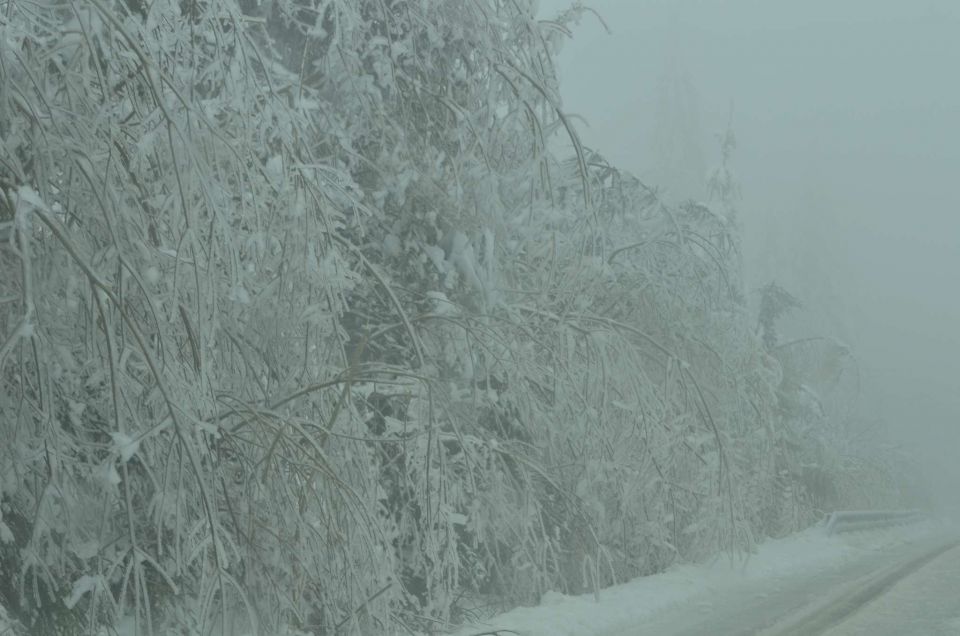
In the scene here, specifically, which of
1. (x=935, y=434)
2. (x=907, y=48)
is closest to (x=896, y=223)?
(x=935, y=434)

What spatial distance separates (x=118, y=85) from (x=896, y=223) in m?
118

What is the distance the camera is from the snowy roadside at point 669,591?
25.5ft

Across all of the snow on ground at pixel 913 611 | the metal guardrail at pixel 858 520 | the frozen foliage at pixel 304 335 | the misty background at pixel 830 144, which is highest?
the misty background at pixel 830 144

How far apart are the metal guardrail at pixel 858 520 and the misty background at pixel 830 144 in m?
9.68

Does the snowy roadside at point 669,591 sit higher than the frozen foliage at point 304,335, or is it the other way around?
the frozen foliage at point 304,335

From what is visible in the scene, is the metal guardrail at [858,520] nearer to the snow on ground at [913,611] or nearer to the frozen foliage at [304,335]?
the snow on ground at [913,611]

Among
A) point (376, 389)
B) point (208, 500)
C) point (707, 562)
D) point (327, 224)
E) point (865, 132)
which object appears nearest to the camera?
point (208, 500)

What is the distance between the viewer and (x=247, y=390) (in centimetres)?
608

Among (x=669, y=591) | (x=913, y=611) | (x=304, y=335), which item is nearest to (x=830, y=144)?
(x=669, y=591)

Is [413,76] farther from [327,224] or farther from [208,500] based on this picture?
[208,500]

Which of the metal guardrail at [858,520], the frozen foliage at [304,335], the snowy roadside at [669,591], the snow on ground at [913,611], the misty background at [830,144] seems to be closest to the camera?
the frozen foliage at [304,335]

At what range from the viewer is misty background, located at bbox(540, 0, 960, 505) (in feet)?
188

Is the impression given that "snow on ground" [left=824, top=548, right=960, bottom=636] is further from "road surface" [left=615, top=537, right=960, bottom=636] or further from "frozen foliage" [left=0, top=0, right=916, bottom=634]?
"frozen foliage" [left=0, top=0, right=916, bottom=634]

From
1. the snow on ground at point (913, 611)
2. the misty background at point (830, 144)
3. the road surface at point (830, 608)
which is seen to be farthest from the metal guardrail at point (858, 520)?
the misty background at point (830, 144)
